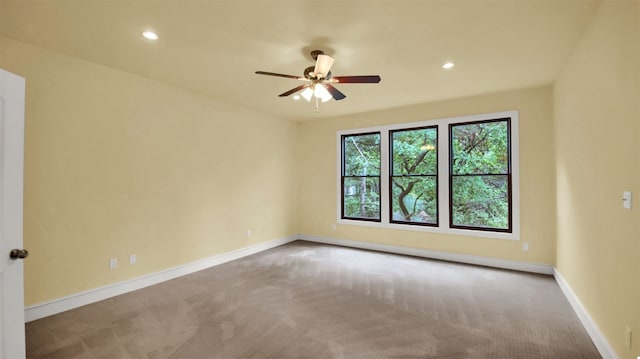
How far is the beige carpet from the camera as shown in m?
2.30

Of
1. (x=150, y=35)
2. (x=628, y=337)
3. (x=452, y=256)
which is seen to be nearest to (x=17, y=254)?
(x=150, y=35)

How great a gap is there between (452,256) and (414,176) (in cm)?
150

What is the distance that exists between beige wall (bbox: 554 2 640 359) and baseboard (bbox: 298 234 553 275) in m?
1.04

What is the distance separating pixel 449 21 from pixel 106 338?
Answer: 403 cm

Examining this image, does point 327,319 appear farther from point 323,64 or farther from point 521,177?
point 521,177

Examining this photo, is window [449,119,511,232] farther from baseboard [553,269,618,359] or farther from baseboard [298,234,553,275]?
baseboard [553,269,618,359]

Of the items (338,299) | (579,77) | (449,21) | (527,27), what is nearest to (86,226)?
(338,299)

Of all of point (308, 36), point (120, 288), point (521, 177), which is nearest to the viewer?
point (308, 36)

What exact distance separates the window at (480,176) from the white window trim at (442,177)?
0.29 ft

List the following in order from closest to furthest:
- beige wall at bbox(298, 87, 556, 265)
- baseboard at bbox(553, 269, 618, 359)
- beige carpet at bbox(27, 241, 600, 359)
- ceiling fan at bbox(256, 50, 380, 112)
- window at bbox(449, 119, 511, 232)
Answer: baseboard at bbox(553, 269, 618, 359) < beige carpet at bbox(27, 241, 600, 359) < ceiling fan at bbox(256, 50, 380, 112) < beige wall at bbox(298, 87, 556, 265) < window at bbox(449, 119, 511, 232)

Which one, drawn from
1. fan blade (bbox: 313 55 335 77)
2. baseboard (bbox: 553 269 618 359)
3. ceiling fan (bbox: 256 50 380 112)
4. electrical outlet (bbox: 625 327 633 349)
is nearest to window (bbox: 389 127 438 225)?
baseboard (bbox: 553 269 618 359)

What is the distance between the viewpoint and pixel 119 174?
3447 mm

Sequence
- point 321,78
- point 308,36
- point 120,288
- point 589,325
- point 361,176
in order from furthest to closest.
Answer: point 361,176, point 120,288, point 321,78, point 308,36, point 589,325

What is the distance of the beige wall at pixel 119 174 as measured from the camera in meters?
2.84
